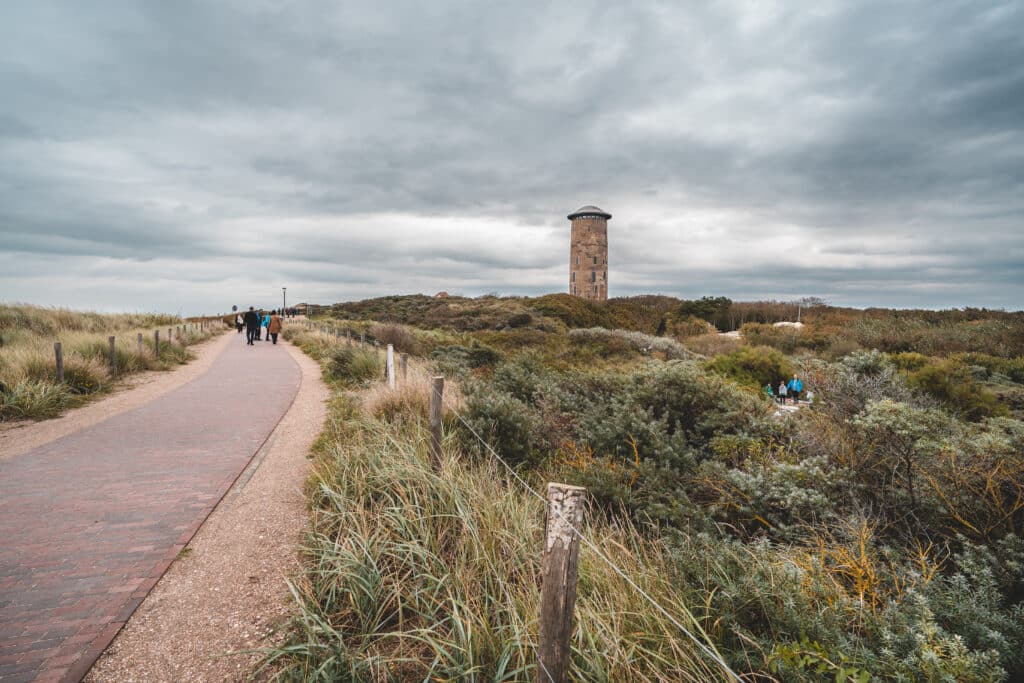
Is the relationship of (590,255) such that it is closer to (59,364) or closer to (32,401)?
(59,364)

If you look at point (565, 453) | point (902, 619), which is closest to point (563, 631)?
point (902, 619)

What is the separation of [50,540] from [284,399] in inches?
286

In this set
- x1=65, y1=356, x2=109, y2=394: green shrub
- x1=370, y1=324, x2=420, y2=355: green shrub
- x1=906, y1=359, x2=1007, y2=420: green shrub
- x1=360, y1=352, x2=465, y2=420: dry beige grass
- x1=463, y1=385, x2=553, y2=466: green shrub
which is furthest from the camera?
x1=370, y1=324, x2=420, y2=355: green shrub

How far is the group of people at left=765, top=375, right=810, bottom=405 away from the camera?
13.2 metres

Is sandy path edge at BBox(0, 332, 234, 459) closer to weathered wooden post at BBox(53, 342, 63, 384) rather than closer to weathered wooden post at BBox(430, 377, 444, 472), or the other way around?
weathered wooden post at BBox(53, 342, 63, 384)

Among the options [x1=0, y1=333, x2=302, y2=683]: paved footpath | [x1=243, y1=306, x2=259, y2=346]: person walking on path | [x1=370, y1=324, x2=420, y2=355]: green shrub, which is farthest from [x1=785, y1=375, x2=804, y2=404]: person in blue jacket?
[x1=243, y1=306, x2=259, y2=346]: person walking on path

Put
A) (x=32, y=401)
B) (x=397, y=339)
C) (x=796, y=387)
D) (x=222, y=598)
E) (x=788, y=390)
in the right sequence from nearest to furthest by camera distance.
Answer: (x=222, y=598) → (x=32, y=401) → (x=796, y=387) → (x=788, y=390) → (x=397, y=339)

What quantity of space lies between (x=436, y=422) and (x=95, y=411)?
28.7ft

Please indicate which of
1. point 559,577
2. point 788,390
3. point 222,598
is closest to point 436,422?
point 222,598

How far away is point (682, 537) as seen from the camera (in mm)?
4457

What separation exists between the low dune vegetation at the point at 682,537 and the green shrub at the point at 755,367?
15.1 ft

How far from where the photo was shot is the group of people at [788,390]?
13.2 m

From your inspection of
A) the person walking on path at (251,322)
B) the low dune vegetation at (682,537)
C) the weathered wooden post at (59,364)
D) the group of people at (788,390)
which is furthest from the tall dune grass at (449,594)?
the person walking on path at (251,322)

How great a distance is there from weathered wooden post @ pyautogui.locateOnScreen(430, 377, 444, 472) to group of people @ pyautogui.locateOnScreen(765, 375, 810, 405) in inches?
423
